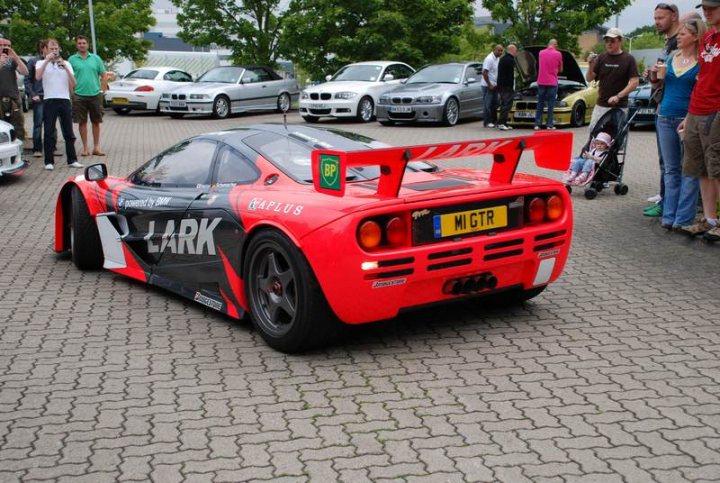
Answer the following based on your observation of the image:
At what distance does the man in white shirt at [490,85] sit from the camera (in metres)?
19.0

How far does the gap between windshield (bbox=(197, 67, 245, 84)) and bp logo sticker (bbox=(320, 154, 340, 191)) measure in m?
20.7

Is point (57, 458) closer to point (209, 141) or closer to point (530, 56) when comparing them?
point (209, 141)

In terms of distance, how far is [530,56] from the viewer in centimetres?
1806

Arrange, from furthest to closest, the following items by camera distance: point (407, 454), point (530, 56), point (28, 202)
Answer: point (530, 56)
point (28, 202)
point (407, 454)

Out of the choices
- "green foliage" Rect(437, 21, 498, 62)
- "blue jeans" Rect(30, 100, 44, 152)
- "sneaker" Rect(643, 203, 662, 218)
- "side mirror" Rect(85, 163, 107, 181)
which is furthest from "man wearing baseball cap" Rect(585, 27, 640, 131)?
"green foliage" Rect(437, 21, 498, 62)

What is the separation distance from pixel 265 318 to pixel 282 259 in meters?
0.38

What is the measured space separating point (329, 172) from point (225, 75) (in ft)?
69.8

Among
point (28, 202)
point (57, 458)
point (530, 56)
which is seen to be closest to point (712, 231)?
point (57, 458)

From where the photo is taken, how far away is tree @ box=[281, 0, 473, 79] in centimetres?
2955

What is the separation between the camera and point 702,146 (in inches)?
289

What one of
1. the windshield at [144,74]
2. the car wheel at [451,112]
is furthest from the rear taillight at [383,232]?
the windshield at [144,74]

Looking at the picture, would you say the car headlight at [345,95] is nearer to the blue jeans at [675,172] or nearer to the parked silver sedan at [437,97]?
the parked silver sedan at [437,97]

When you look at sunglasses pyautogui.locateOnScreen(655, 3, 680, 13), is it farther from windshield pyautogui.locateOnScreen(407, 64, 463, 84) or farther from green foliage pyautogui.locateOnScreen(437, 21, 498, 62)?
green foliage pyautogui.locateOnScreen(437, 21, 498, 62)

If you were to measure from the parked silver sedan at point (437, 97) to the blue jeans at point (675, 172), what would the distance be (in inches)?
478
